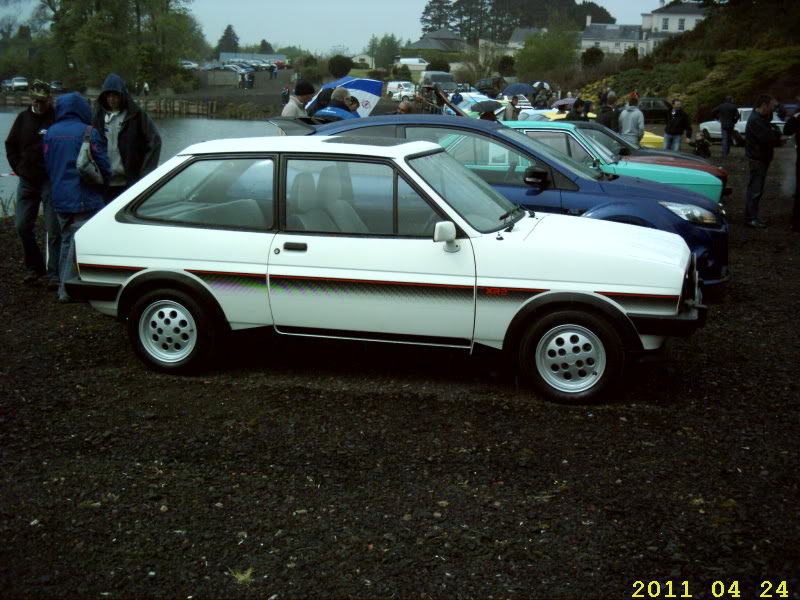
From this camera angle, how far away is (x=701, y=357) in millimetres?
7160

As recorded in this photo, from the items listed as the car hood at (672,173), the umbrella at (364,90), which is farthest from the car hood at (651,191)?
the umbrella at (364,90)

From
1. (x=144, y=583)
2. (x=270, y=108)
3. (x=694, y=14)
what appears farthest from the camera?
(x=694, y=14)

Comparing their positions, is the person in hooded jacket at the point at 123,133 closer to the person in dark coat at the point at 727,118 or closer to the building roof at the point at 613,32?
the person in dark coat at the point at 727,118

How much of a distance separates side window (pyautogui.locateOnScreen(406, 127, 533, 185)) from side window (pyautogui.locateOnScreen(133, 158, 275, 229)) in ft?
9.00

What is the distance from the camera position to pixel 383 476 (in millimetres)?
4922

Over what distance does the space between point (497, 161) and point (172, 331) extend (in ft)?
→ 11.8

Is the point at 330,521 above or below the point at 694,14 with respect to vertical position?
below

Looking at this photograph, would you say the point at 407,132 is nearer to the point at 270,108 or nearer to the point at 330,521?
the point at 330,521

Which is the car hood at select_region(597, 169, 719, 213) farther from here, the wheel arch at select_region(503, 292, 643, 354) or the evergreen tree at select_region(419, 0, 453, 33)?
the evergreen tree at select_region(419, 0, 453, 33)

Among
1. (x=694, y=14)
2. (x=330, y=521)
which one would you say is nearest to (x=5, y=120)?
(x=330, y=521)

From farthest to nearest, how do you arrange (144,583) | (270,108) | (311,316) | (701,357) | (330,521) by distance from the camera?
(270,108), (701,357), (311,316), (330,521), (144,583)


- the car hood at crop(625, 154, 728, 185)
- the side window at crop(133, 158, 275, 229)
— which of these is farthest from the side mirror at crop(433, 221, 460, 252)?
the car hood at crop(625, 154, 728, 185)

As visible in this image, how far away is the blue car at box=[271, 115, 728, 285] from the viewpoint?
8.45 metres

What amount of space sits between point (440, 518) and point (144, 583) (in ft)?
4.51
